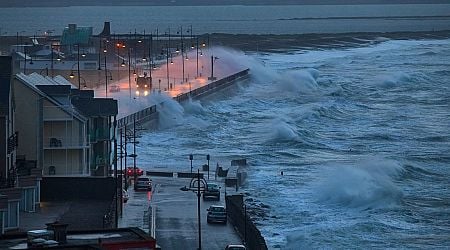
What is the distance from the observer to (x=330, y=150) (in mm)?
39188

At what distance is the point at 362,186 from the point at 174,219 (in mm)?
8473

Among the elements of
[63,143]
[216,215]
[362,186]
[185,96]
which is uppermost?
[185,96]

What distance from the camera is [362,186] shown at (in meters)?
30.4

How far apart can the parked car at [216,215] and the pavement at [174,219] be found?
0.37ft

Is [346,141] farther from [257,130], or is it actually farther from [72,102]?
[72,102]

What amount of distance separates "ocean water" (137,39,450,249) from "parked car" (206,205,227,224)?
3.03 feet

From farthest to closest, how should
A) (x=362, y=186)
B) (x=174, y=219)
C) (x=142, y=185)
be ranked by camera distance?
(x=362, y=186), (x=142, y=185), (x=174, y=219)

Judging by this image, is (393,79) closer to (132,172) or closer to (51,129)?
(132,172)

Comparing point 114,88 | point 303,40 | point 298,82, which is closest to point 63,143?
point 114,88

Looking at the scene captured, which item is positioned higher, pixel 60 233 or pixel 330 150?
pixel 330 150

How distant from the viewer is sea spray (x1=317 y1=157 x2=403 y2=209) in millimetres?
28641

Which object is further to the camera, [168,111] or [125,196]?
[168,111]

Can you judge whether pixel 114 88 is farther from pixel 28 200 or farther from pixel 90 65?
pixel 28 200

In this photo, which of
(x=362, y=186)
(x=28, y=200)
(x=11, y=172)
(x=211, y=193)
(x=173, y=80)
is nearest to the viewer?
(x=11, y=172)
